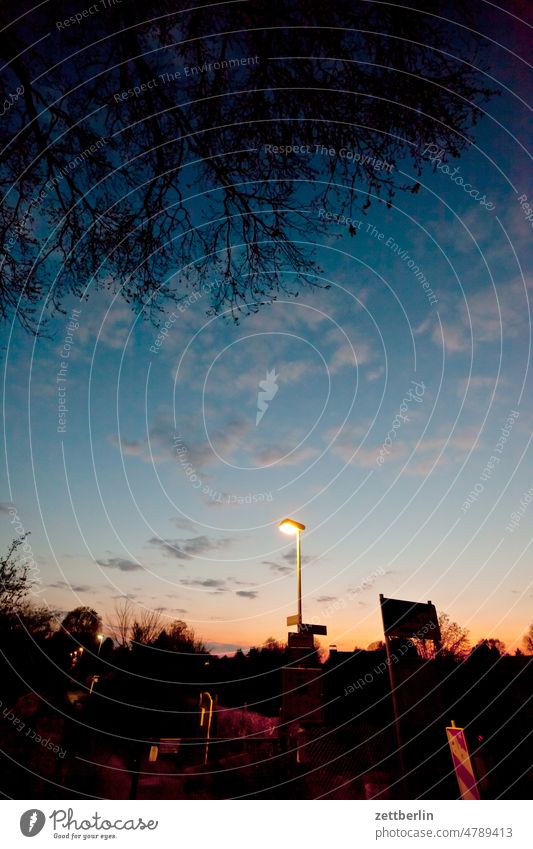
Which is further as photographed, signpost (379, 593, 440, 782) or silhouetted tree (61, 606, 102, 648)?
silhouetted tree (61, 606, 102, 648)

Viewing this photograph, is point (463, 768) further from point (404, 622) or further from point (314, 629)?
point (314, 629)

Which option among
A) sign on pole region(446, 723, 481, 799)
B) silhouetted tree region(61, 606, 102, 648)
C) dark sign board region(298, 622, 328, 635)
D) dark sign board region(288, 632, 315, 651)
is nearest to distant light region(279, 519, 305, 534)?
dark sign board region(298, 622, 328, 635)

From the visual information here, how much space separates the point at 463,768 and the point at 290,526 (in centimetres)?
634

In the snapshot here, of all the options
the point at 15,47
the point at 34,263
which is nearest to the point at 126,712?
the point at 34,263

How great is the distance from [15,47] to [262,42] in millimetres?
2854

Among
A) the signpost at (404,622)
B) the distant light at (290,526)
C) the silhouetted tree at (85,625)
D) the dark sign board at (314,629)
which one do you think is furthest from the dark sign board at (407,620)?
the silhouetted tree at (85,625)

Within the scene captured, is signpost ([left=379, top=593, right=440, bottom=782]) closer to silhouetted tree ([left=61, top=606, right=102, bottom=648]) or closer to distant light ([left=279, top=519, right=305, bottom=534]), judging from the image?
distant light ([left=279, top=519, right=305, bottom=534])

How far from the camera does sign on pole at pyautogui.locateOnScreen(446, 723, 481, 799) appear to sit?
17.5ft

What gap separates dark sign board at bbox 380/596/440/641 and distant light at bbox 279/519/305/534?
408 centimetres

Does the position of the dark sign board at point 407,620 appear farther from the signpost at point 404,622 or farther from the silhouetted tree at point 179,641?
the silhouetted tree at point 179,641

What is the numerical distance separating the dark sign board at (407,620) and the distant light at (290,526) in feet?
13.4

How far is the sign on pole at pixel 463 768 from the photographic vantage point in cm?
532

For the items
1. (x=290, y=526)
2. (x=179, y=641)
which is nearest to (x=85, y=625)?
(x=179, y=641)

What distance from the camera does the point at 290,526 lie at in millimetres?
11211
